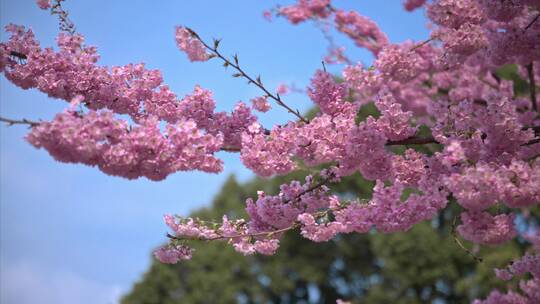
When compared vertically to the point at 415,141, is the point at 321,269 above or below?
above

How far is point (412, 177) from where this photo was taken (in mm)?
4984

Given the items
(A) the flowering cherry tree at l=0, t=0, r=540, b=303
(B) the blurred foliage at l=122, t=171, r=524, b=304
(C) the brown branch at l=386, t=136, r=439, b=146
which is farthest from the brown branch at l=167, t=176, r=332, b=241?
(B) the blurred foliage at l=122, t=171, r=524, b=304

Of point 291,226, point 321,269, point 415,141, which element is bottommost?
point 291,226

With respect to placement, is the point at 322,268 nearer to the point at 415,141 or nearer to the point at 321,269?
the point at 321,269

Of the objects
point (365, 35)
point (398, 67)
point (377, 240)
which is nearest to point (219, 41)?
point (398, 67)

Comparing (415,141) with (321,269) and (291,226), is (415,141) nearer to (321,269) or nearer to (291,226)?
(291,226)

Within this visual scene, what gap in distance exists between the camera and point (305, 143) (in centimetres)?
A: 461

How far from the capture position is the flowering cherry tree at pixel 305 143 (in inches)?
156

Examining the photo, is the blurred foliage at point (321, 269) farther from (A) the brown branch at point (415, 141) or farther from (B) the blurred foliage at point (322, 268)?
(A) the brown branch at point (415, 141)

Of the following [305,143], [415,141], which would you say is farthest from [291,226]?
[415,141]

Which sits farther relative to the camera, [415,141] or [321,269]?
[321,269]

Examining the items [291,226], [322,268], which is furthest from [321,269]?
[291,226]

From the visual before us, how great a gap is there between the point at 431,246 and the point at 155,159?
19.2m

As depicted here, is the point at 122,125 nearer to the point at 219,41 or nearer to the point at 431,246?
the point at 219,41
